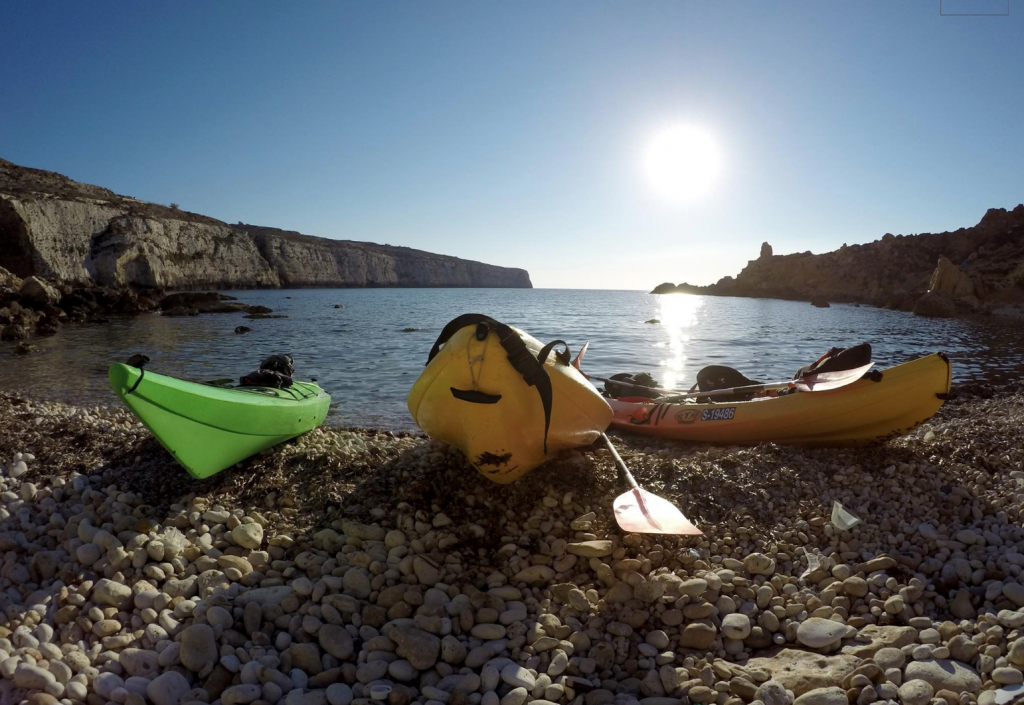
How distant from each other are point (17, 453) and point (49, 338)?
15.6 meters

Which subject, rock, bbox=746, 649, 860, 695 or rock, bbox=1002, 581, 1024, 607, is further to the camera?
rock, bbox=1002, 581, 1024, 607

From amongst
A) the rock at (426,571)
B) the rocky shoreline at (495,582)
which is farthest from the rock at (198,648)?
the rock at (426,571)

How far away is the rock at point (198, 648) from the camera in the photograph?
2.27m

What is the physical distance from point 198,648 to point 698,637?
226 cm

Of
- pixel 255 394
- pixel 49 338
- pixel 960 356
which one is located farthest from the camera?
pixel 49 338

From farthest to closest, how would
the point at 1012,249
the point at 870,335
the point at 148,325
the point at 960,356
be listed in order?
the point at 1012,249
the point at 870,335
the point at 148,325
the point at 960,356

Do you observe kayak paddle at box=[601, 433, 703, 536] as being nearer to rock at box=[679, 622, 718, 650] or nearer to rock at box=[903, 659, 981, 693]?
rock at box=[679, 622, 718, 650]

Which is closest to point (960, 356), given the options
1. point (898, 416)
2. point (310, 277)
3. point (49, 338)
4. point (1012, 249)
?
point (898, 416)

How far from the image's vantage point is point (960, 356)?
49.3 ft

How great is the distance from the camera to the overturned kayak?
190 inches

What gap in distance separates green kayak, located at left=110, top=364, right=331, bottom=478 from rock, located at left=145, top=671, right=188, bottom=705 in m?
1.91

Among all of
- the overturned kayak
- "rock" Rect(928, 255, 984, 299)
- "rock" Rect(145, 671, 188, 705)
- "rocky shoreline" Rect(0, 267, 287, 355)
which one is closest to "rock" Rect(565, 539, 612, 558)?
"rock" Rect(145, 671, 188, 705)

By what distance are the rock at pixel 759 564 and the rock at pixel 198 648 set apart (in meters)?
2.73

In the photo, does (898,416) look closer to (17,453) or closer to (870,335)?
(17,453)
